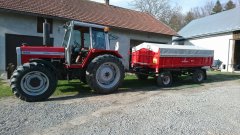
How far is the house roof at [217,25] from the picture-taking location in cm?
2298

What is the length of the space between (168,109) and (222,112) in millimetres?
1443

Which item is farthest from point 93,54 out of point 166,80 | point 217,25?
point 217,25

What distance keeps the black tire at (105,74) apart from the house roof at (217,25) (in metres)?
15.8

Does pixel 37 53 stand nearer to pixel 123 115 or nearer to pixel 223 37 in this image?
pixel 123 115

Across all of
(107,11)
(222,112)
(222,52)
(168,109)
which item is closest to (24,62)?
(168,109)

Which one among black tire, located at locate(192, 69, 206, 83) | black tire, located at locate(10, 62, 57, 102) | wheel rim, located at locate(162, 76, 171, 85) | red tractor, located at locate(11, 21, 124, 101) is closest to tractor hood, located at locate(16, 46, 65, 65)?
red tractor, located at locate(11, 21, 124, 101)

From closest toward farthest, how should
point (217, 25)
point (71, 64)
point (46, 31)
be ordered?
point (46, 31), point (71, 64), point (217, 25)

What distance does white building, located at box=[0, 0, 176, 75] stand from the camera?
1468 centimetres

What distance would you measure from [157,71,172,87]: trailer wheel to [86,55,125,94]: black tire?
2.47 meters

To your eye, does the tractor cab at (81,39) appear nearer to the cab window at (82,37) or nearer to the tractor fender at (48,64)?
the cab window at (82,37)

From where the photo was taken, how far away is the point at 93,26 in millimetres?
9000

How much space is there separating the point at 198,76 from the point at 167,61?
2.56 m

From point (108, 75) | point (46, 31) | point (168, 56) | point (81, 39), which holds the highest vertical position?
point (46, 31)

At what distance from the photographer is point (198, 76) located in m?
13.0
